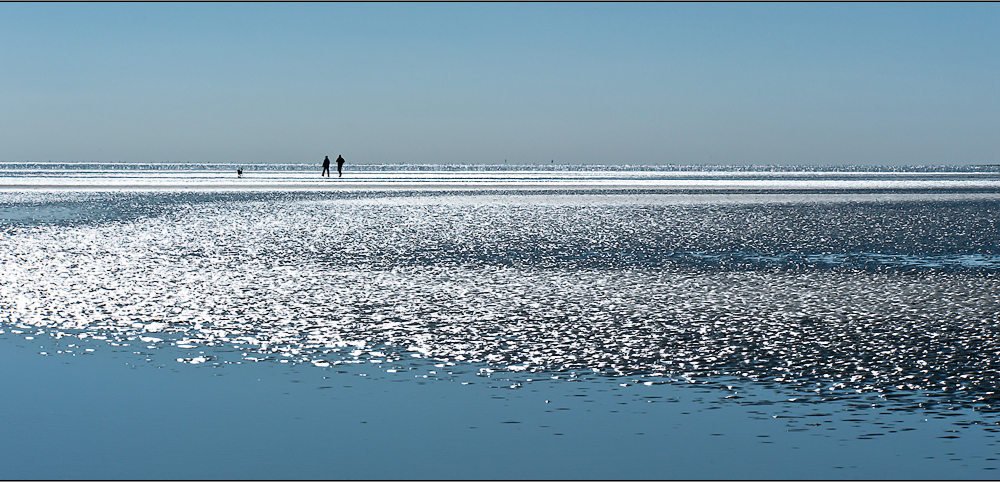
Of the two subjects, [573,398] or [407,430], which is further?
[573,398]

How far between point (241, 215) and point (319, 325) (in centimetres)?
2436

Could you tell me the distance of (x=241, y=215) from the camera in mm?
36094

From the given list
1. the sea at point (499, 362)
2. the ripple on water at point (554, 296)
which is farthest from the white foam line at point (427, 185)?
the sea at point (499, 362)

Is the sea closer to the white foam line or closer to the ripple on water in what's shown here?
the ripple on water

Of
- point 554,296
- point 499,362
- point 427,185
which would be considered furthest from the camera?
point 427,185

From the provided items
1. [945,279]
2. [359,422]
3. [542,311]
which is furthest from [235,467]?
[945,279]

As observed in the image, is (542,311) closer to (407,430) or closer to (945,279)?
(407,430)

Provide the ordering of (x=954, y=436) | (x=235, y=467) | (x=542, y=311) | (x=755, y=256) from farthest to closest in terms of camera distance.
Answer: (x=755, y=256) → (x=542, y=311) → (x=954, y=436) → (x=235, y=467)

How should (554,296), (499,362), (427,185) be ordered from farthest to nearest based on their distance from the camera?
(427,185), (554,296), (499,362)

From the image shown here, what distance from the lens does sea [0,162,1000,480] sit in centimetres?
720

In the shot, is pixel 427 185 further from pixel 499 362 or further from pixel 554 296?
pixel 499 362

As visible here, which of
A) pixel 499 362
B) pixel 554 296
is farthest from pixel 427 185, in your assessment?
pixel 499 362

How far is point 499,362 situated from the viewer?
10359 mm

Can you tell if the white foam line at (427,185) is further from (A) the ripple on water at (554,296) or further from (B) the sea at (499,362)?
(B) the sea at (499,362)
